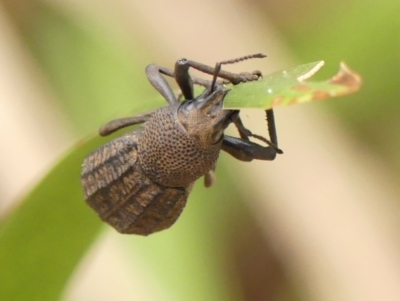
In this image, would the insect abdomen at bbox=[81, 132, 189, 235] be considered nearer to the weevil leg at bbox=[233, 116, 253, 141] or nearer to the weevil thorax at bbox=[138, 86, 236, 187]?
the weevil thorax at bbox=[138, 86, 236, 187]

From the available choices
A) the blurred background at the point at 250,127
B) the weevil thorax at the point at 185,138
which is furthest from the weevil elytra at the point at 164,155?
the blurred background at the point at 250,127

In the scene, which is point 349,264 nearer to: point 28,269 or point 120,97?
point 120,97

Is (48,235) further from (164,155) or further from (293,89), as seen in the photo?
(293,89)

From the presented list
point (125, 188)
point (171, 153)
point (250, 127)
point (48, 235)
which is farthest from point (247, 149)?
point (250, 127)

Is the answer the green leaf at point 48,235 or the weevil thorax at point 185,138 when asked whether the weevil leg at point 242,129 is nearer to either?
the weevil thorax at point 185,138

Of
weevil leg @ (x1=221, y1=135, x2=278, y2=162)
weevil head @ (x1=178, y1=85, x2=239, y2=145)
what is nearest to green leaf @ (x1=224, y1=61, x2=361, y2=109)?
weevil head @ (x1=178, y1=85, x2=239, y2=145)

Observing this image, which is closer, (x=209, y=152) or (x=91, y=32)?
(x=209, y=152)

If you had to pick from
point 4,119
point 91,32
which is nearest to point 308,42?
point 91,32
